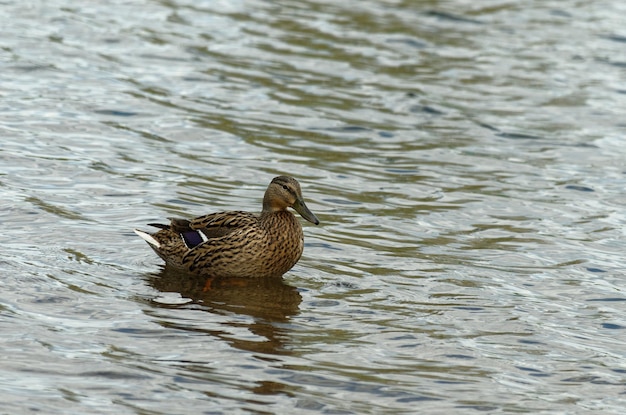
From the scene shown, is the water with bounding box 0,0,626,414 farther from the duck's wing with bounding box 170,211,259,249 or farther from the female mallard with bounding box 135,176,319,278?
the duck's wing with bounding box 170,211,259,249

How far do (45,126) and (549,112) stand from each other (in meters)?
7.54

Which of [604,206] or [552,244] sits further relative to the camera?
[604,206]

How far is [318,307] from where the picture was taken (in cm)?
1038

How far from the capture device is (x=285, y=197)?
11445mm

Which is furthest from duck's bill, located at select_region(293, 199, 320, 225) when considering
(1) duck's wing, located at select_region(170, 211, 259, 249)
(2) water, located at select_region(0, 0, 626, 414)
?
(2) water, located at select_region(0, 0, 626, 414)

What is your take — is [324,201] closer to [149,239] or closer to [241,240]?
[241,240]

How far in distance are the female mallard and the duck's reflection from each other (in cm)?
11

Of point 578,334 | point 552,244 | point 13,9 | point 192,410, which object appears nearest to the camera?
point 192,410

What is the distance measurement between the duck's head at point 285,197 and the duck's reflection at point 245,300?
684 mm

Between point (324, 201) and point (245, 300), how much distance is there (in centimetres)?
331

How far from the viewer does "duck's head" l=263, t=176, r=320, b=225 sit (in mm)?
11443

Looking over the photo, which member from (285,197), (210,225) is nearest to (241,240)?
(210,225)

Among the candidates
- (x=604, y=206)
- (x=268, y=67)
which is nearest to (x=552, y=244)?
(x=604, y=206)

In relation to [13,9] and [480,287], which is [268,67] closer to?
[13,9]
